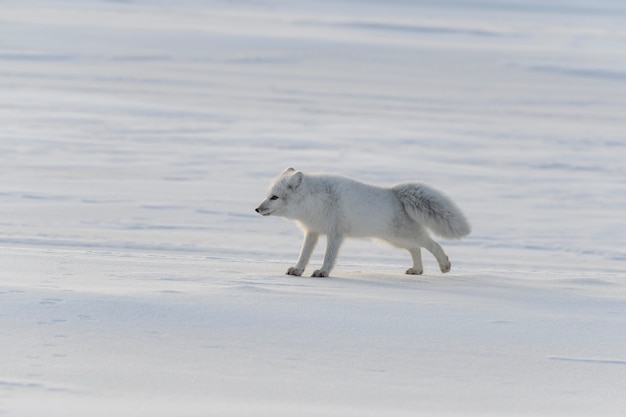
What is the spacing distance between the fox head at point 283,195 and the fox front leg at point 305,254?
219 millimetres

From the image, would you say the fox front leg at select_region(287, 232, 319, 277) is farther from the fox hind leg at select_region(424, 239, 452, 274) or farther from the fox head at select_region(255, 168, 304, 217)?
the fox hind leg at select_region(424, 239, 452, 274)

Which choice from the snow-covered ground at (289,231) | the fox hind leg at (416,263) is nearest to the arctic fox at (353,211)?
the fox hind leg at (416,263)

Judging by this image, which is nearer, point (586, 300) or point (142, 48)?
point (586, 300)

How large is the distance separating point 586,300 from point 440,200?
4.00ft

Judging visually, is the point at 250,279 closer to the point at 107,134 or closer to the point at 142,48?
the point at 107,134

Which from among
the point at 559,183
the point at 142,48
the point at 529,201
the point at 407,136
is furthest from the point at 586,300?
the point at 142,48

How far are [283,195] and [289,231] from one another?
2.85m

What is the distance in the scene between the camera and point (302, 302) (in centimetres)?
497

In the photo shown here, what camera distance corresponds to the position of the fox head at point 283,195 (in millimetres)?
6293

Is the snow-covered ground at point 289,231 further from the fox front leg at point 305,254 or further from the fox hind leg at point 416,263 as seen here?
the fox hind leg at point 416,263

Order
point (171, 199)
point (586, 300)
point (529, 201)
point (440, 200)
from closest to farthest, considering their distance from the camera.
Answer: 1. point (586, 300)
2. point (440, 200)
3. point (171, 199)
4. point (529, 201)

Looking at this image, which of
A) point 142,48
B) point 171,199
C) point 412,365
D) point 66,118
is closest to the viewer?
point 412,365

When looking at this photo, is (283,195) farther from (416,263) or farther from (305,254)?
(416,263)

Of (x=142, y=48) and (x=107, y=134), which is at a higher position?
(x=142, y=48)
